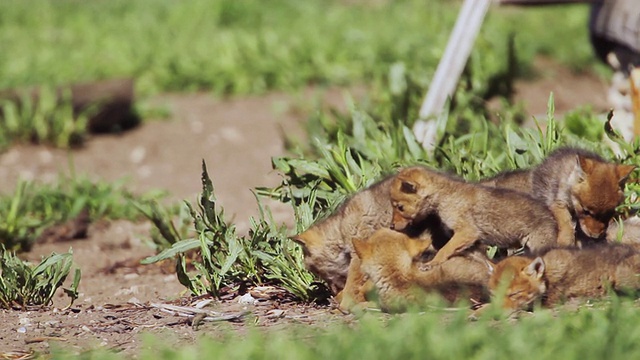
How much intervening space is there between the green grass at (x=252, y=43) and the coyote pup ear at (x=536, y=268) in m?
5.01

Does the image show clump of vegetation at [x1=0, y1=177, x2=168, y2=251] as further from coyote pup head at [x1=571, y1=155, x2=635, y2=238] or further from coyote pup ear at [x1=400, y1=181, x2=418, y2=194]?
coyote pup head at [x1=571, y1=155, x2=635, y2=238]

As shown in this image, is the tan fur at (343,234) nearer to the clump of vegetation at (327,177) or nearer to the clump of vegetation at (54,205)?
the clump of vegetation at (327,177)

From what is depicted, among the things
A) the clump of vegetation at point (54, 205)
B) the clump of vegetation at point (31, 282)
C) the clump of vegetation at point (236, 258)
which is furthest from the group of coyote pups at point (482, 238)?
the clump of vegetation at point (54, 205)

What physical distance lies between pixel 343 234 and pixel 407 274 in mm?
512

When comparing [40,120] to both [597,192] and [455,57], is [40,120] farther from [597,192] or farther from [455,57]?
[597,192]

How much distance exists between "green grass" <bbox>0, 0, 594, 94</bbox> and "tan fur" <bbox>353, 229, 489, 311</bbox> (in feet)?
16.0

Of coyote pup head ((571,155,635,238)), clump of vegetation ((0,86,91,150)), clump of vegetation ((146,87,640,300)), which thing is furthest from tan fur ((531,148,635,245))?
clump of vegetation ((0,86,91,150))

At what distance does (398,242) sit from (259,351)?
1111mm

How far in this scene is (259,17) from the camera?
46.0 ft

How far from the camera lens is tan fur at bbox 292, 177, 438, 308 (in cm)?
501

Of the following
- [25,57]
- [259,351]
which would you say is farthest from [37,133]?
[259,351]

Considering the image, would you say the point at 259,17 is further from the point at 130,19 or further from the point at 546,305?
the point at 546,305

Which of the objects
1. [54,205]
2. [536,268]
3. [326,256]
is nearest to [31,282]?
[326,256]

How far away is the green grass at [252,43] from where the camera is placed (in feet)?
36.9
